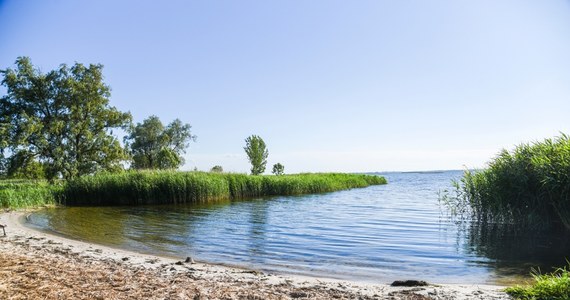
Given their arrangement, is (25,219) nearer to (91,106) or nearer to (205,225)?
(205,225)

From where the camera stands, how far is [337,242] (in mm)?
13312

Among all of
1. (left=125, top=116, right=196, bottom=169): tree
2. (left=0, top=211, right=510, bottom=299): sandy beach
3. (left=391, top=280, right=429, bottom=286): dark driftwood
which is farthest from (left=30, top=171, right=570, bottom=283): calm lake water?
(left=125, top=116, right=196, bottom=169): tree

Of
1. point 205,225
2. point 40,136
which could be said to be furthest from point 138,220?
point 40,136

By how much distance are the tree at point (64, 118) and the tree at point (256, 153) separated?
1803 cm

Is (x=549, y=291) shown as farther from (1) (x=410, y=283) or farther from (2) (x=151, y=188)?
(2) (x=151, y=188)

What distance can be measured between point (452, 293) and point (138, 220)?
51.1ft

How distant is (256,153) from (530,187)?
42.2 m

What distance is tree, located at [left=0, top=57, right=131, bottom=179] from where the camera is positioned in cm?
3638

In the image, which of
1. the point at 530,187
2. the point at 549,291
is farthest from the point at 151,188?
the point at 549,291

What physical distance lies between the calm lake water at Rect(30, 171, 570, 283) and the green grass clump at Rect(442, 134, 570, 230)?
0.76 metres

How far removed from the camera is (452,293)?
703 cm

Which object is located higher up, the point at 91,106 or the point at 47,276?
the point at 91,106

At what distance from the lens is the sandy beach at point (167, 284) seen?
5797 mm

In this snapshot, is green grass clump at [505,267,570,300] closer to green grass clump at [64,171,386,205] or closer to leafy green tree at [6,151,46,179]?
green grass clump at [64,171,386,205]
